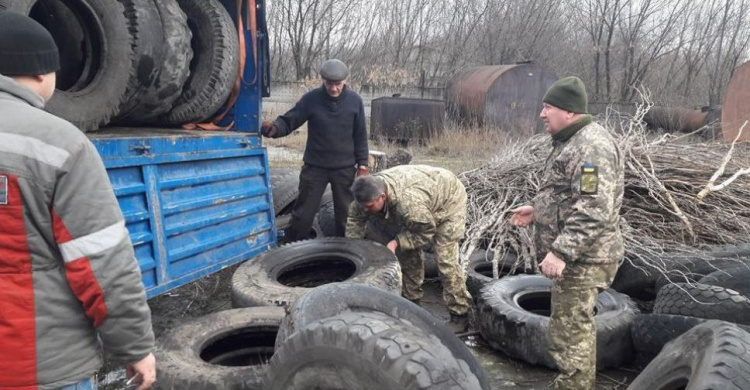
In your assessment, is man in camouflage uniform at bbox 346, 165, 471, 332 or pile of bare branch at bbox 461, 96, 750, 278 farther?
pile of bare branch at bbox 461, 96, 750, 278

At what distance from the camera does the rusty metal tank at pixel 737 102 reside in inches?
432

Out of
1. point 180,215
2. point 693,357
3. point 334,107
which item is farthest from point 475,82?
point 693,357

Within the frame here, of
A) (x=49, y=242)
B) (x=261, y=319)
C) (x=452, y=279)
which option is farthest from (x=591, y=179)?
(x=49, y=242)

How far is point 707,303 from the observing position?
10.9ft

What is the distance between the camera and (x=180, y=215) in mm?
3846

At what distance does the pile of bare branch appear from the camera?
5.06 m

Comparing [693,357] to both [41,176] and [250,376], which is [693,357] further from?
[41,176]

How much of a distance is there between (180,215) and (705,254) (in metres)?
4.37

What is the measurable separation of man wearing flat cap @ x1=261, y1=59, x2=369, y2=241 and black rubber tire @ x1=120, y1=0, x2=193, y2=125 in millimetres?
932

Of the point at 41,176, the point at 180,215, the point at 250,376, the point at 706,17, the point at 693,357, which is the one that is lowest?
the point at 250,376

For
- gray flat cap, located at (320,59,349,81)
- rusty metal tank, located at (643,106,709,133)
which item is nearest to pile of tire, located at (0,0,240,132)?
gray flat cap, located at (320,59,349,81)

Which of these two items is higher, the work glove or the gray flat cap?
the gray flat cap

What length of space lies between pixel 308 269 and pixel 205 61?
82.2 inches

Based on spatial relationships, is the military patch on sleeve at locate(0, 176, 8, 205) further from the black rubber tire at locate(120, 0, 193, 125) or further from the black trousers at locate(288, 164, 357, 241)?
the black trousers at locate(288, 164, 357, 241)
